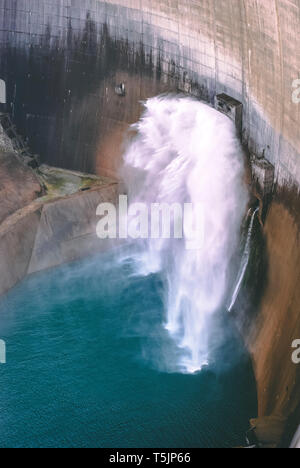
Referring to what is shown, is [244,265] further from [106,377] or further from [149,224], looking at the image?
[149,224]

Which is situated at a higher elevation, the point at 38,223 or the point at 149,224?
the point at 149,224

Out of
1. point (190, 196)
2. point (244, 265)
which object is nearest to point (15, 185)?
point (190, 196)

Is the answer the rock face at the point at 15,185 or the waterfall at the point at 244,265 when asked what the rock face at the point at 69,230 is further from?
the waterfall at the point at 244,265

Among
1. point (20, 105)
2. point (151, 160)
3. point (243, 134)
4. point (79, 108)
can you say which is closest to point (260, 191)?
point (243, 134)

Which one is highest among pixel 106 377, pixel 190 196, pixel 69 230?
pixel 190 196

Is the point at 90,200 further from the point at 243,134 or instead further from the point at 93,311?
the point at 243,134

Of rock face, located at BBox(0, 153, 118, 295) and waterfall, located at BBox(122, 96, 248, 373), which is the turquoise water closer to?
waterfall, located at BBox(122, 96, 248, 373)

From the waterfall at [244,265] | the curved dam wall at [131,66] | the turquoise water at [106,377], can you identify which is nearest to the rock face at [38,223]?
the turquoise water at [106,377]
